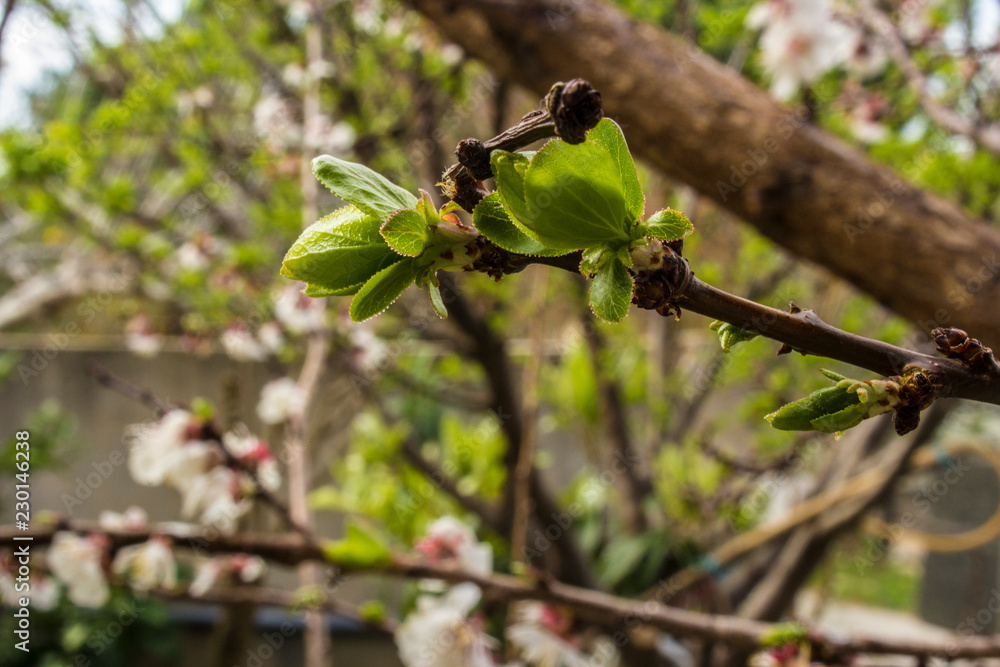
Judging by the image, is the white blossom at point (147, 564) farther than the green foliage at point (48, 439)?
No

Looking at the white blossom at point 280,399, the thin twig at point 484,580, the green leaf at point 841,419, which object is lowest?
the thin twig at point 484,580

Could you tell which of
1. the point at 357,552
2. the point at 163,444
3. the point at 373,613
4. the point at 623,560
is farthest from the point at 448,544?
the point at 623,560

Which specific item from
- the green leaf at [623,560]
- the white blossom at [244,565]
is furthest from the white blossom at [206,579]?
the green leaf at [623,560]

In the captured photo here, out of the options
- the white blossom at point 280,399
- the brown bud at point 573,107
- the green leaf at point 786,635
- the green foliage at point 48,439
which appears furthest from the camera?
the green foliage at point 48,439

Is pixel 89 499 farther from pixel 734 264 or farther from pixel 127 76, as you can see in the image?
pixel 734 264

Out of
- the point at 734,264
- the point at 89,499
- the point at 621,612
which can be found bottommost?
the point at 89,499

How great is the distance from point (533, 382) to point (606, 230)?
3.28 ft

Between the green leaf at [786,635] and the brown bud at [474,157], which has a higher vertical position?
the brown bud at [474,157]

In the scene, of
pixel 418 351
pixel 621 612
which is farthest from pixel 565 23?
pixel 418 351

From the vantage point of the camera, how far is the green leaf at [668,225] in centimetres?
20

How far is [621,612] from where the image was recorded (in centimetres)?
72

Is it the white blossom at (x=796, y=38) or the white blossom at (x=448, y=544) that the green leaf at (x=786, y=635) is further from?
the white blossom at (x=796, y=38)

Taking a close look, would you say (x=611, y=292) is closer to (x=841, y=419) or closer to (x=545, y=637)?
(x=841, y=419)

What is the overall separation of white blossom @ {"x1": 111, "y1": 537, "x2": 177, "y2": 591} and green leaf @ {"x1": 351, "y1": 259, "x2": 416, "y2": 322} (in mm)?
725
